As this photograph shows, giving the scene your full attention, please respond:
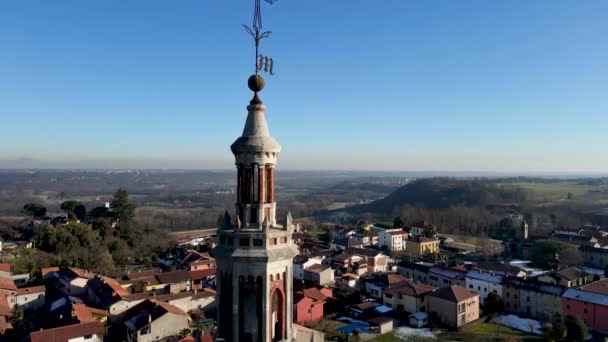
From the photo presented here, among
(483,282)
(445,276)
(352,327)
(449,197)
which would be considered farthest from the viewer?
(449,197)

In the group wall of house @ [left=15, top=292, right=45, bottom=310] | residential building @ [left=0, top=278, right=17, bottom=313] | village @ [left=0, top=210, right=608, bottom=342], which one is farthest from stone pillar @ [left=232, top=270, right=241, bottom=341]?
wall of house @ [left=15, top=292, right=45, bottom=310]

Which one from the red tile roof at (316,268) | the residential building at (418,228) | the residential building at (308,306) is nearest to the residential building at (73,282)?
the residential building at (308,306)

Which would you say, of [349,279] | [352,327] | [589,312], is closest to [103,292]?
[352,327]

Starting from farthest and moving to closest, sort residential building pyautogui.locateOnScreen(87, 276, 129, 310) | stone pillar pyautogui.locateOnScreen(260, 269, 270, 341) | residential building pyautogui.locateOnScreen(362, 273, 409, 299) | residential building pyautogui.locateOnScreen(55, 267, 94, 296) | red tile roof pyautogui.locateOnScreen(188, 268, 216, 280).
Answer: red tile roof pyautogui.locateOnScreen(188, 268, 216, 280), residential building pyautogui.locateOnScreen(362, 273, 409, 299), residential building pyautogui.locateOnScreen(55, 267, 94, 296), residential building pyautogui.locateOnScreen(87, 276, 129, 310), stone pillar pyautogui.locateOnScreen(260, 269, 270, 341)

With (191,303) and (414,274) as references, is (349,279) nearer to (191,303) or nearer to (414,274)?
(414,274)

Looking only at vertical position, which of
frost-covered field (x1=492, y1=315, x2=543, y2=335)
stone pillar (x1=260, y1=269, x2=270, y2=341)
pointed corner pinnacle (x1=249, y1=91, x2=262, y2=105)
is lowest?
frost-covered field (x1=492, y1=315, x2=543, y2=335)

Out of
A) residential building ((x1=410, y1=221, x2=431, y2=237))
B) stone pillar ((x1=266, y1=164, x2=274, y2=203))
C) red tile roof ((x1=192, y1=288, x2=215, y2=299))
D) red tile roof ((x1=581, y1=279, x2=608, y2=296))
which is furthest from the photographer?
residential building ((x1=410, y1=221, x2=431, y2=237))

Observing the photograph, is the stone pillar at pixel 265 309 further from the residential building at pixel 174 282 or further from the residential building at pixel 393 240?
the residential building at pixel 393 240

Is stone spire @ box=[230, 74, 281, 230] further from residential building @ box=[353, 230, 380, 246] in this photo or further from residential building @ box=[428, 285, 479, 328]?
residential building @ box=[353, 230, 380, 246]
